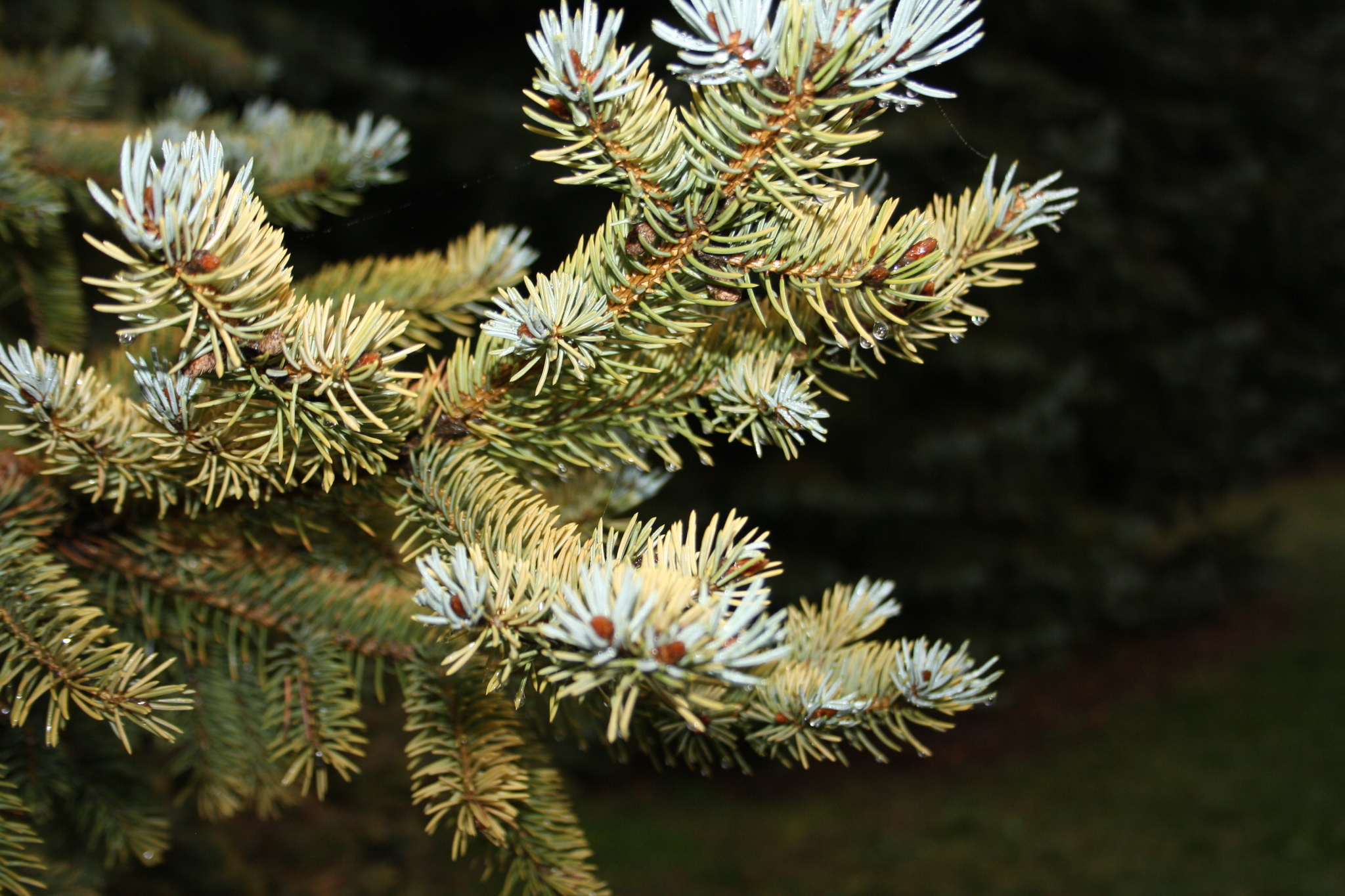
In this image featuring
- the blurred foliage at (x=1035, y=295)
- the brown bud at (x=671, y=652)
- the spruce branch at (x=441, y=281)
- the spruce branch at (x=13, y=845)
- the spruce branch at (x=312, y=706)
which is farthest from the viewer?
the blurred foliage at (x=1035, y=295)

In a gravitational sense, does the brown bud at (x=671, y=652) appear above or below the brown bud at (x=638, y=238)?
below

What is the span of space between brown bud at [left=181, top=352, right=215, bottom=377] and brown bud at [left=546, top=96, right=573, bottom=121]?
1.04ft

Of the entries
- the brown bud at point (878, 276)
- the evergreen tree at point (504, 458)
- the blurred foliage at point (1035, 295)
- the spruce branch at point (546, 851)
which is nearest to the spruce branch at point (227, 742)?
the evergreen tree at point (504, 458)

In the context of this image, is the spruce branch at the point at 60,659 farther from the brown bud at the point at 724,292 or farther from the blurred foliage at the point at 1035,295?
the blurred foliage at the point at 1035,295

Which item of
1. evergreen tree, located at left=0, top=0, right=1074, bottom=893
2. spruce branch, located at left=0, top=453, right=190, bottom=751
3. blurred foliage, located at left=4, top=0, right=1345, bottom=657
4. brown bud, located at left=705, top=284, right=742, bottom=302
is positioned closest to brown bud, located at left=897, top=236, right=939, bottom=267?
evergreen tree, located at left=0, top=0, right=1074, bottom=893

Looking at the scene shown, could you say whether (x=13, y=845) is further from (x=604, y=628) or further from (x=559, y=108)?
(x=559, y=108)

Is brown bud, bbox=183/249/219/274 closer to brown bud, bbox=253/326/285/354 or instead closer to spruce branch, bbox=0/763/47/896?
brown bud, bbox=253/326/285/354

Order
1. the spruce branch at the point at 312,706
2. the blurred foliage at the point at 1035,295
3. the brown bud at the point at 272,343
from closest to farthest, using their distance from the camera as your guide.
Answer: the brown bud at the point at 272,343
the spruce branch at the point at 312,706
the blurred foliage at the point at 1035,295

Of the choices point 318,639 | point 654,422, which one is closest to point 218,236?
point 654,422

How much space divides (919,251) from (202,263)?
0.52 metres

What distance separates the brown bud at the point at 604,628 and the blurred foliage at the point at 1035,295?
401cm

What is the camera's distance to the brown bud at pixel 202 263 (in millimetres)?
573

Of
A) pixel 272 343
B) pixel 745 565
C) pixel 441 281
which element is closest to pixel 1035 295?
pixel 441 281

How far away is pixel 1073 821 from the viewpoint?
16.4ft
